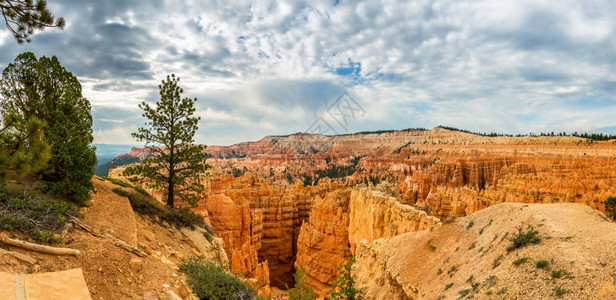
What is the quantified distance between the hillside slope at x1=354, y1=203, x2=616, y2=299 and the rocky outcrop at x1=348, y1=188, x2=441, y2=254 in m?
2.03

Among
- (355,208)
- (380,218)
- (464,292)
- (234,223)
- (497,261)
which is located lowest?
(234,223)

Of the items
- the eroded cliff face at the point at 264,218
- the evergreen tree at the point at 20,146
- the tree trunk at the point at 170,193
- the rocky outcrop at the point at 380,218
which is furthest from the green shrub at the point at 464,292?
the eroded cliff face at the point at 264,218

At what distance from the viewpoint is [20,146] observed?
5938mm

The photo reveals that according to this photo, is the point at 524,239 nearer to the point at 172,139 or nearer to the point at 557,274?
the point at 557,274

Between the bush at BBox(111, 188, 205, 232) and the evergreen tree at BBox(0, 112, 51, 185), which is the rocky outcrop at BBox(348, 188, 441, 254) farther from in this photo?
the evergreen tree at BBox(0, 112, 51, 185)

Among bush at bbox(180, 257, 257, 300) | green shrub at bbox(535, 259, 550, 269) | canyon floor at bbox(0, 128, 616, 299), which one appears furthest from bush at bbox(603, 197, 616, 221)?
bush at bbox(180, 257, 257, 300)

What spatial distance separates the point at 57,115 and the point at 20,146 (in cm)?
505

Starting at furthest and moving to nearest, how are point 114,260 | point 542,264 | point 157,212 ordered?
point 157,212 → point 542,264 → point 114,260

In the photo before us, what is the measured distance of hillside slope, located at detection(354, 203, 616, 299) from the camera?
6.33 m

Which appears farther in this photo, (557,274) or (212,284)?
(212,284)

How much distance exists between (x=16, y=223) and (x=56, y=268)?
1.87 meters

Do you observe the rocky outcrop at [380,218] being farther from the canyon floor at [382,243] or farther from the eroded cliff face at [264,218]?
the eroded cliff face at [264,218]

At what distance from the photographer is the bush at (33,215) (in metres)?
6.55

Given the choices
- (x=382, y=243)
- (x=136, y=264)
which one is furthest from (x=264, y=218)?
(x=136, y=264)
